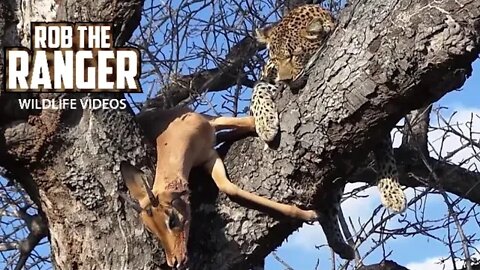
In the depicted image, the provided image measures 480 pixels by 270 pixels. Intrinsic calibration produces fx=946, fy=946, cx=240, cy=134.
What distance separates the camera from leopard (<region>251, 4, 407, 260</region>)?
321cm

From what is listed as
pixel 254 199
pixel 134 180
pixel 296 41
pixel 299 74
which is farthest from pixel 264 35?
pixel 134 180

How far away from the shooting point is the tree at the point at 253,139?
263cm

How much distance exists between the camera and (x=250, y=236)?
3014mm

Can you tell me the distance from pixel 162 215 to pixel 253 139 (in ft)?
1.40

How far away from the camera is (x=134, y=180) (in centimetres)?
286

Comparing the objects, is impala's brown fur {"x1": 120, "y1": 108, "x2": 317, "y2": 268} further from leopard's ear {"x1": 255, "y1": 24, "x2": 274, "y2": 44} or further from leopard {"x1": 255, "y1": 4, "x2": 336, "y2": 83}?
leopard's ear {"x1": 255, "y1": 24, "x2": 274, "y2": 44}

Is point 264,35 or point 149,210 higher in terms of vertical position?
point 264,35

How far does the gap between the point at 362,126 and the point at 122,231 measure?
79cm

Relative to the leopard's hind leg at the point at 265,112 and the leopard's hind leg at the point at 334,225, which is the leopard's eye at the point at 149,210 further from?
the leopard's hind leg at the point at 334,225

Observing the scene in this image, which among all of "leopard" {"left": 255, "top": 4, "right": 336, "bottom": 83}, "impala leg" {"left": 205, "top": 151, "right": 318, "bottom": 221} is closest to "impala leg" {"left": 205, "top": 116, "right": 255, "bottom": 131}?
"impala leg" {"left": 205, "top": 151, "right": 318, "bottom": 221}

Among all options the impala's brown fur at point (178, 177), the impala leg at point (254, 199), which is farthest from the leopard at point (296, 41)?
the impala leg at point (254, 199)

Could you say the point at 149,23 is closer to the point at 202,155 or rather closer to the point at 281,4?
the point at 281,4

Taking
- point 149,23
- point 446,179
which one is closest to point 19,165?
point 149,23

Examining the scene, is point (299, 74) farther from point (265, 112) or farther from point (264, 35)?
point (264, 35)
